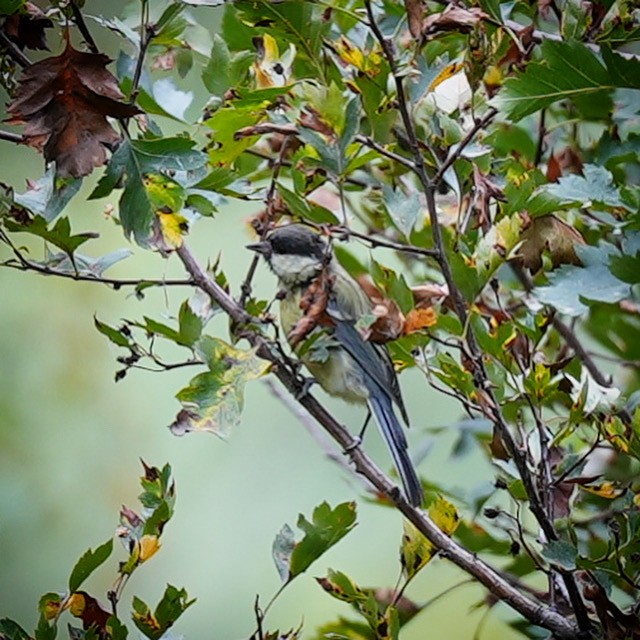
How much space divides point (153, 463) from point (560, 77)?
1.62 meters

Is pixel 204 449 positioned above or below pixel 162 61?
below

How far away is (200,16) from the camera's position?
2123mm

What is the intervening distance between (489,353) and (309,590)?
1397mm

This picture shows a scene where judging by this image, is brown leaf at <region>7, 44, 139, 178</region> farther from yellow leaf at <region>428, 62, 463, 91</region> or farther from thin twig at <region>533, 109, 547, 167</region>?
thin twig at <region>533, 109, 547, 167</region>

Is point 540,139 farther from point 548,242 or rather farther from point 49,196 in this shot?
point 49,196

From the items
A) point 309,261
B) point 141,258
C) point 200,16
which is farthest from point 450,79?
point 141,258

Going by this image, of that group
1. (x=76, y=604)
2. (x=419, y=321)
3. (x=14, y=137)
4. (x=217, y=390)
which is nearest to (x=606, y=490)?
(x=419, y=321)

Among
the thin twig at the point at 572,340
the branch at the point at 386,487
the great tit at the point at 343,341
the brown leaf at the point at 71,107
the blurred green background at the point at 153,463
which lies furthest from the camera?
the blurred green background at the point at 153,463

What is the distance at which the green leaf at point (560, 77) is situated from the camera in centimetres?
88

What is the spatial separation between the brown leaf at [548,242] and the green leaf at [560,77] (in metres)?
0.12

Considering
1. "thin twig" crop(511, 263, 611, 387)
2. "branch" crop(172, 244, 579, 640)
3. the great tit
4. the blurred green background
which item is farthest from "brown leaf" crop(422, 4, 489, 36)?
the blurred green background

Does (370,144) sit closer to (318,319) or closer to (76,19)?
(318,319)

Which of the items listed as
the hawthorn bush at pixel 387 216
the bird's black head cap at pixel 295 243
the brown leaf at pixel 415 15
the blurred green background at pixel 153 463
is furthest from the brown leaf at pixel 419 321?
the blurred green background at pixel 153 463

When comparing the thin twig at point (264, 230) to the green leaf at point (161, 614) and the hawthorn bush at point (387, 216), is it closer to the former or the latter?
the hawthorn bush at point (387, 216)
